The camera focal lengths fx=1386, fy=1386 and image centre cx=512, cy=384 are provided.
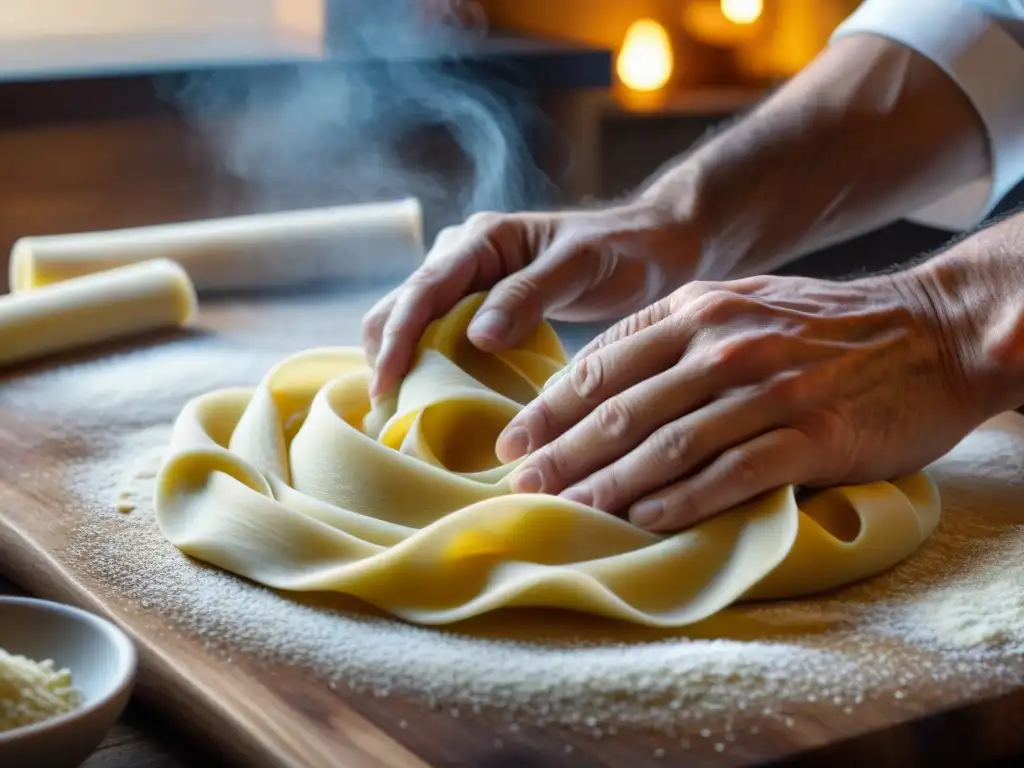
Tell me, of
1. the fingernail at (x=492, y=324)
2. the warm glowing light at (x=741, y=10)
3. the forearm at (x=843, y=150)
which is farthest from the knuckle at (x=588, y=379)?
the warm glowing light at (x=741, y=10)

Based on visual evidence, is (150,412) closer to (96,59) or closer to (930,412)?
(930,412)

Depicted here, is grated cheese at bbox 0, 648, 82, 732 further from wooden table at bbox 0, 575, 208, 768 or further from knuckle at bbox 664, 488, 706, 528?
knuckle at bbox 664, 488, 706, 528

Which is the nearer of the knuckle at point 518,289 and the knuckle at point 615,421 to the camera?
the knuckle at point 615,421

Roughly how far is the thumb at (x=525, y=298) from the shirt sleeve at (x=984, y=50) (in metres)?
0.66

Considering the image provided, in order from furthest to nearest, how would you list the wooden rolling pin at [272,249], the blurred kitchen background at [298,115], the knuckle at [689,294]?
1. the blurred kitchen background at [298,115]
2. the wooden rolling pin at [272,249]
3. the knuckle at [689,294]

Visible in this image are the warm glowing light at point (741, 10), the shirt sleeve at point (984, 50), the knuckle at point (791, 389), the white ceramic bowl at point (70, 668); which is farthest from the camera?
the warm glowing light at point (741, 10)

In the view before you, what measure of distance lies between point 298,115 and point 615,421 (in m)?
2.11

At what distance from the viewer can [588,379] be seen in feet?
4.20

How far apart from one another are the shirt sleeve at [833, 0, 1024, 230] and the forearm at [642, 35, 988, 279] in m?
0.02

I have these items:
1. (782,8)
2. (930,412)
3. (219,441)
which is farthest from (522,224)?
(782,8)

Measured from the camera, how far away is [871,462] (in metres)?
1.27

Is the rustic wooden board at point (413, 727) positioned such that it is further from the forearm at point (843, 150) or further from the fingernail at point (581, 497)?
the forearm at point (843, 150)

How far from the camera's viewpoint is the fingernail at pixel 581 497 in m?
1.22

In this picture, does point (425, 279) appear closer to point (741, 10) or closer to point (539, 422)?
point (539, 422)
